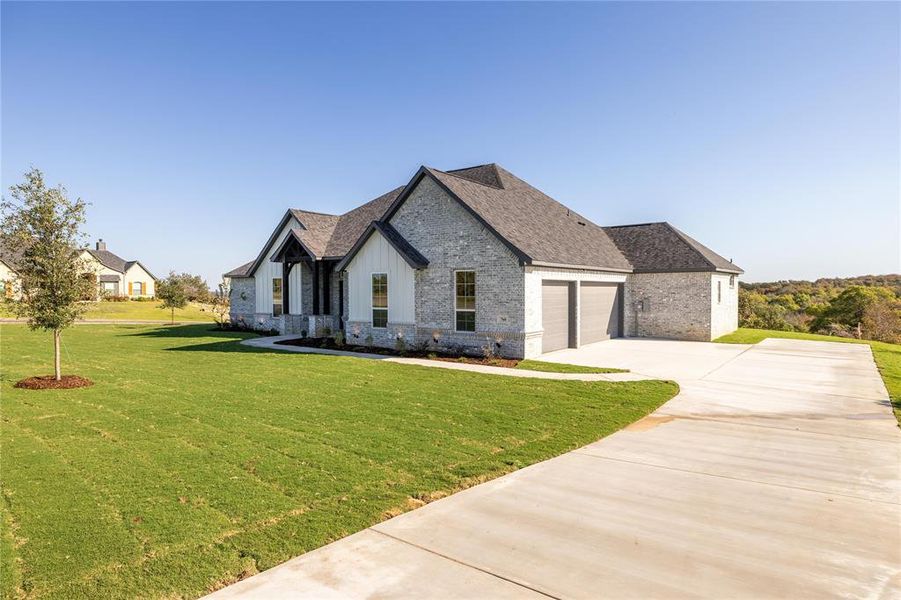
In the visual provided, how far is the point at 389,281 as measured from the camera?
19.8m

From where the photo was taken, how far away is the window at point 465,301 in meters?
18.2

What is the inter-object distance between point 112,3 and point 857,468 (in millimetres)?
19381

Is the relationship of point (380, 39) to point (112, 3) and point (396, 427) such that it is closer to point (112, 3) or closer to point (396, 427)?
point (112, 3)

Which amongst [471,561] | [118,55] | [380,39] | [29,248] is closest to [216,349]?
[29,248]

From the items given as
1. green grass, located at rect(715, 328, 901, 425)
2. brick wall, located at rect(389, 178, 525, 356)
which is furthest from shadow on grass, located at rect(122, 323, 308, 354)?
green grass, located at rect(715, 328, 901, 425)

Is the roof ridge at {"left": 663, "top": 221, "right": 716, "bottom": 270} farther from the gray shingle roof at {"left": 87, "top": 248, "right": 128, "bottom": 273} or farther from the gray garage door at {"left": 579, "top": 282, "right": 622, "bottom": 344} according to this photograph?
the gray shingle roof at {"left": 87, "top": 248, "right": 128, "bottom": 273}

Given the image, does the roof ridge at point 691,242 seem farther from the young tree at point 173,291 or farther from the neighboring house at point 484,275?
the young tree at point 173,291

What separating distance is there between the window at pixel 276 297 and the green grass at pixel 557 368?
53.8 feet

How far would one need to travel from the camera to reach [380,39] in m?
18.4

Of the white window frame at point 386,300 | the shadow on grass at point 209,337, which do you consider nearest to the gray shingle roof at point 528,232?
the white window frame at point 386,300

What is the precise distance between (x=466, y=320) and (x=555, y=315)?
368 centimetres

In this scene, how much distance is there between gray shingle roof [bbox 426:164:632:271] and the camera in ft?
59.3

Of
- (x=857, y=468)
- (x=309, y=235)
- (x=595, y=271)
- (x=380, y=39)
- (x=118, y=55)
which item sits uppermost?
(x=380, y=39)

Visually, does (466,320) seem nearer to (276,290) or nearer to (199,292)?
(276,290)
